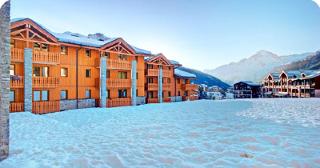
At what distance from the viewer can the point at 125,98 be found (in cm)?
2941

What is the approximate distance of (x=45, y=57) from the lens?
20.9 meters

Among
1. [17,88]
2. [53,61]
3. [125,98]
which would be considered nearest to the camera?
[17,88]

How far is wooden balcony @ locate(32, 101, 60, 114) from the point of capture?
66.7ft

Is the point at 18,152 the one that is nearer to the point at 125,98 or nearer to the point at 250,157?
the point at 250,157

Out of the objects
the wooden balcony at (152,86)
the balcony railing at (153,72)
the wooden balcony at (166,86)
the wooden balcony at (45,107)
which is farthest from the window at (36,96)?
the wooden balcony at (166,86)

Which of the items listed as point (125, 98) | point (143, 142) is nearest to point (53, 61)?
point (125, 98)

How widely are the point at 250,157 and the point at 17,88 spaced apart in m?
20.6

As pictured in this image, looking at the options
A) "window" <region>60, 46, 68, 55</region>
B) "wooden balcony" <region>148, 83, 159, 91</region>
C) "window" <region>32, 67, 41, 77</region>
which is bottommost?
"wooden balcony" <region>148, 83, 159, 91</region>

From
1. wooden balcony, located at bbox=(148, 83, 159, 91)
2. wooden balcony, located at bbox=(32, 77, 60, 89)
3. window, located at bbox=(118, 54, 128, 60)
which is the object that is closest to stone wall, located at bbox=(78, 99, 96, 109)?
wooden balcony, located at bbox=(32, 77, 60, 89)

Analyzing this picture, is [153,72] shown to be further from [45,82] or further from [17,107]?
[17,107]

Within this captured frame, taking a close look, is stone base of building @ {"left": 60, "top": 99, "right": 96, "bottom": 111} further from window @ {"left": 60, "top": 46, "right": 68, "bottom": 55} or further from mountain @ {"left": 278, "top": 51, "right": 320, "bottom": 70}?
mountain @ {"left": 278, "top": 51, "right": 320, "bottom": 70}

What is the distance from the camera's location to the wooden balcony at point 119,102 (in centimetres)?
2761

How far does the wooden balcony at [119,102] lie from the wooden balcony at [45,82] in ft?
24.6

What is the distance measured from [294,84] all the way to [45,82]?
7233 cm
